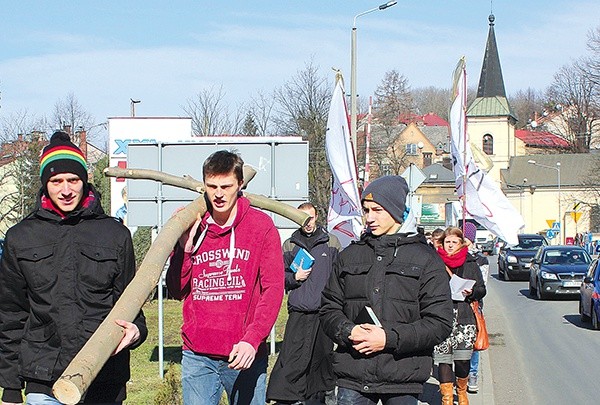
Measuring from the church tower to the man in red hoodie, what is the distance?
359 feet

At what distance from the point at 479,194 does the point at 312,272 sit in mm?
4337

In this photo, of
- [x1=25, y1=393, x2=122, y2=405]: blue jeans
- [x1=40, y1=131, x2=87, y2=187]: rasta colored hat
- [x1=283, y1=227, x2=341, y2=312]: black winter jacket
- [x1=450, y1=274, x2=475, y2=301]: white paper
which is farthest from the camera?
[x1=450, y1=274, x2=475, y2=301]: white paper

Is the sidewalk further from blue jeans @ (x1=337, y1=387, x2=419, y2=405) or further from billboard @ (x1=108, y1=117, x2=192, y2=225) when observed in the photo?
billboard @ (x1=108, y1=117, x2=192, y2=225)

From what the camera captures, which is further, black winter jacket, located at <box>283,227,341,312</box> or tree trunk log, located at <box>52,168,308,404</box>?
black winter jacket, located at <box>283,227,341,312</box>

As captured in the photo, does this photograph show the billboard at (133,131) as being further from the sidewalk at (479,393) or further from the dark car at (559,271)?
the sidewalk at (479,393)

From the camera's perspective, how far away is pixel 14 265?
471 centimetres

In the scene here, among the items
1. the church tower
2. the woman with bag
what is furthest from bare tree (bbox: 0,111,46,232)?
the church tower

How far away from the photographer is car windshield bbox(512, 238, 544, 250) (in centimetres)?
4062

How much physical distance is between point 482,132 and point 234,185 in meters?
113

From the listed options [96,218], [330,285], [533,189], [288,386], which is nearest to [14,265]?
[96,218]

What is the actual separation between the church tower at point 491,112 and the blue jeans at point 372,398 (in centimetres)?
10957

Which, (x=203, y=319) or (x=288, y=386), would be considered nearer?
(x=203, y=319)

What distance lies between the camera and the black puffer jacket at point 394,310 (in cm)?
515

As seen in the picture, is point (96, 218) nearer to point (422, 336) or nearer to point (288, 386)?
point (422, 336)
